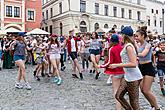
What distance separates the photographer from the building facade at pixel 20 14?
3897 centimetres

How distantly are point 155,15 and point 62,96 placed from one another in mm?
61353

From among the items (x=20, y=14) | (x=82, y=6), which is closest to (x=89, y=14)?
(x=82, y=6)

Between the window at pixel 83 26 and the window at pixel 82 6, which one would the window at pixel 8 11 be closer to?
the window at pixel 83 26

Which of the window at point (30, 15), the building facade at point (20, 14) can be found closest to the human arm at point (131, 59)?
the building facade at point (20, 14)

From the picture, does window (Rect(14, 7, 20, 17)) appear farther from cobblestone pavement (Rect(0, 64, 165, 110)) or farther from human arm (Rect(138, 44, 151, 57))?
human arm (Rect(138, 44, 151, 57))

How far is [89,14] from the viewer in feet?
153

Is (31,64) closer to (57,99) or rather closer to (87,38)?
(87,38)

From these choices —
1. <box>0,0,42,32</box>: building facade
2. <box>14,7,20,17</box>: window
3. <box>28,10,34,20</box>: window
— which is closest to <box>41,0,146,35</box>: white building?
<box>0,0,42,32</box>: building facade

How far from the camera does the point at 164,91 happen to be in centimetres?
811

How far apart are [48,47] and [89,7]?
38.2 m

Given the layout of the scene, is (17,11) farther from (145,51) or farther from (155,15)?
(145,51)

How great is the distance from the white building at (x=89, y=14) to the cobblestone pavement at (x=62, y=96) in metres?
35.1

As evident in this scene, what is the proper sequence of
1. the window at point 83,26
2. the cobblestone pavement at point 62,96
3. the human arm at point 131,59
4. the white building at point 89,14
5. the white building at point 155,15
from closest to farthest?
the human arm at point 131,59, the cobblestone pavement at point 62,96, the white building at point 89,14, the window at point 83,26, the white building at point 155,15

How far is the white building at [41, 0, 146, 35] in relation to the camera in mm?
45125
